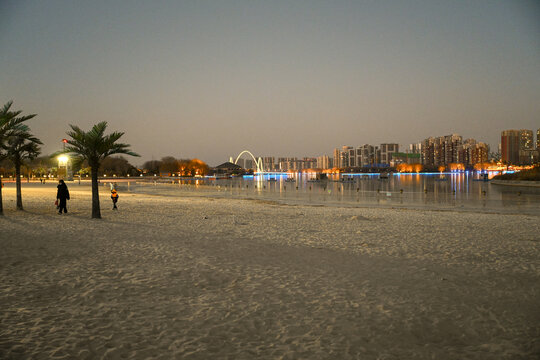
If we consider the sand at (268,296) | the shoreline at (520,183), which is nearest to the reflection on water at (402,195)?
the shoreline at (520,183)

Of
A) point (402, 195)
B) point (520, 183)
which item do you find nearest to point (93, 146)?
point (402, 195)

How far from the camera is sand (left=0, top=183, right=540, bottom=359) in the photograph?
465cm

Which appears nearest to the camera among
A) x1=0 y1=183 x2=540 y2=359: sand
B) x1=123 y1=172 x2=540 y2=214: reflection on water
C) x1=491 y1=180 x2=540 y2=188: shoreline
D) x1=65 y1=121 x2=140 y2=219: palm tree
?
x1=0 y1=183 x2=540 y2=359: sand

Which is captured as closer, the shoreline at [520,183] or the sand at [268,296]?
the sand at [268,296]

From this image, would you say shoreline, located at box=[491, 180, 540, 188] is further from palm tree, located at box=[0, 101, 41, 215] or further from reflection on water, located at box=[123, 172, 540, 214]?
palm tree, located at box=[0, 101, 41, 215]

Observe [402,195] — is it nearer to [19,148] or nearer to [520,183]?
[19,148]

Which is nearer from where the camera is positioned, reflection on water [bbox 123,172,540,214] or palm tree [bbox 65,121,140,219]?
palm tree [bbox 65,121,140,219]

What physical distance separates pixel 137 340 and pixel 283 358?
6.87ft

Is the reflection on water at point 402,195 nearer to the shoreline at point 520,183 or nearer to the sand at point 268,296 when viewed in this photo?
the shoreline at point 520,183

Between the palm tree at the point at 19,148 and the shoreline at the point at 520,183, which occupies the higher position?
the palm tree at the point at 19,148

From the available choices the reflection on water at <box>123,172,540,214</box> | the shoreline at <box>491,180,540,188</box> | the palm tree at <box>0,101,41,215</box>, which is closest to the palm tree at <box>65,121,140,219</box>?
the palm tree at <box>0,101,41,215</box>

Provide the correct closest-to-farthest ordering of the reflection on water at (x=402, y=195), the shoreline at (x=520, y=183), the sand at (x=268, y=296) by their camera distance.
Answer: the sand at (x=268, y=296) → the reflection on water at (x=402, y=195) → the shoreline at (x=520, y=183)

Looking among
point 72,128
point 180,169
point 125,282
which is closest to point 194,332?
point 125,282

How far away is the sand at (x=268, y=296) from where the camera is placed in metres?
4.65
